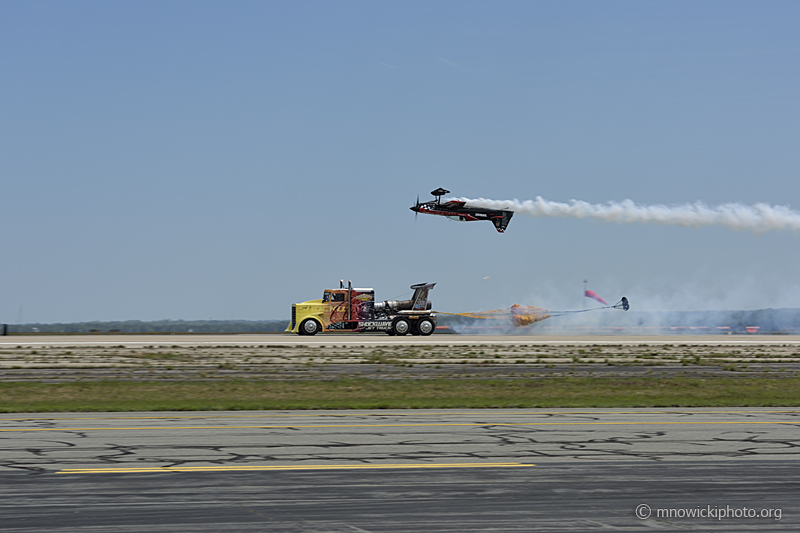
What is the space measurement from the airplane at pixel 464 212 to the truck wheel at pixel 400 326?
838 centimetres

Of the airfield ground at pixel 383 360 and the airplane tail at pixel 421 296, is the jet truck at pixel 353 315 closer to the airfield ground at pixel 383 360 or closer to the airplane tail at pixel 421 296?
the airplane tail at pixel 421 296

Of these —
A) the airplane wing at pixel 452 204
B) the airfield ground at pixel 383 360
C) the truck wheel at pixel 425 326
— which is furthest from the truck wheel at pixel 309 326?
the airplane wing at pixel 452 204

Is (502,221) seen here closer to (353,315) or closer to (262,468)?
(353,315)

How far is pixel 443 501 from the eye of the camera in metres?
8.27

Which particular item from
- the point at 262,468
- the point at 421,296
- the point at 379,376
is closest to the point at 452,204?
the point at 421,296

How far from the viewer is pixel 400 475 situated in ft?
31.6

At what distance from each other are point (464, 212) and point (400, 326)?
982 centimetres

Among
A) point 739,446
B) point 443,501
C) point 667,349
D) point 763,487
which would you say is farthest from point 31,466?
point 667,349

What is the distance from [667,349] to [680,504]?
131ft

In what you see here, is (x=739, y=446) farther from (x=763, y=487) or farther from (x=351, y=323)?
(x=351, y=323)

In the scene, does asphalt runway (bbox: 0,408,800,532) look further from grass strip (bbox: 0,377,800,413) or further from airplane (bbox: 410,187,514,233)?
airplane (bbox: 410,187,514,233)

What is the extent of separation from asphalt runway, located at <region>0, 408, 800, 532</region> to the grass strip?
3.90m

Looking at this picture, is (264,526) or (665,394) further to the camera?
(665,394)

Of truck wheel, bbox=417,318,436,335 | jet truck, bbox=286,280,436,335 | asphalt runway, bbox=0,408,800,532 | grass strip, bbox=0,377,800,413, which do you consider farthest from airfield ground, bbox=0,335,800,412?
truck wheel, bbox=417,318,436,335
